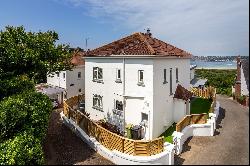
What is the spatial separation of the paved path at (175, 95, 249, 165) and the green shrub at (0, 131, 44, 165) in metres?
9.42

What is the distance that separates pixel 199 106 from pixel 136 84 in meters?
12.9

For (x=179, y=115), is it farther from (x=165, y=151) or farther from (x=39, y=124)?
(x=39, y=124)

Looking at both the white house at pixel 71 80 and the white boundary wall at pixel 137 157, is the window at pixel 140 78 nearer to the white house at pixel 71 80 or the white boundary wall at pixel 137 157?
the white boundary wall at pixel 137 157

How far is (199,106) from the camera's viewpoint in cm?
3553

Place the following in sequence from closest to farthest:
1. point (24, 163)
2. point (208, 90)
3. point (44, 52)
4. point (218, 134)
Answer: point (24, 163)
point (218, 134)
point (44, 52)
point (208, 90)

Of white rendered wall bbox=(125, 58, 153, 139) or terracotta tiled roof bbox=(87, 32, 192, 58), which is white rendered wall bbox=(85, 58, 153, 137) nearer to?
white rendered wall bbox=(125, 58, 153, 139)

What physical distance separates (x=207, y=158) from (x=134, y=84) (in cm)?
955

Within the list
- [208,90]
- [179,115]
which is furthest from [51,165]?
[208,90]

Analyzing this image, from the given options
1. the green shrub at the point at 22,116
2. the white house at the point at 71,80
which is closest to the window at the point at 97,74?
the green shrub at the point at 22,116

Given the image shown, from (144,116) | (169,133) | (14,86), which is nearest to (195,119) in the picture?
(169,133)

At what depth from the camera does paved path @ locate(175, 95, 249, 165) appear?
1858 centimetres

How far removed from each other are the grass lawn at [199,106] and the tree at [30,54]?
596 inches

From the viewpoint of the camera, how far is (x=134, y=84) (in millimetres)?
26047

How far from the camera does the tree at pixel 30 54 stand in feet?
84.1
